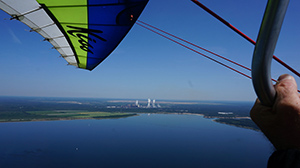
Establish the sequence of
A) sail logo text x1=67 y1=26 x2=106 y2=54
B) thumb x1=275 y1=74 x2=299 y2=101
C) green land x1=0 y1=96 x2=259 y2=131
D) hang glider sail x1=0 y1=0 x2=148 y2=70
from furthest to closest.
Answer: green land x1=0 y1=96 x2=259 y2=131 < sail logo text x1=67 y1=26 x2=106 y2=54 < hang glider sail x1=0 y1=0 x2=148 y2=70 < thumb x1=275 y1=74 x2=299 y2=101

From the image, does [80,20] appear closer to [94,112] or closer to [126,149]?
[126,149]

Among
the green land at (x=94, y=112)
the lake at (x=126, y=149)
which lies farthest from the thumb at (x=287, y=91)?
the green land at (x=94, y=112)

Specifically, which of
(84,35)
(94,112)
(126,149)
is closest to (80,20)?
(84,35)

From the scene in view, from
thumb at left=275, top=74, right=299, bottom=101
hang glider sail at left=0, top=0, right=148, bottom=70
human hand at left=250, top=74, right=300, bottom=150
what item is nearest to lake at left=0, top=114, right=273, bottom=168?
hang glider sail at left=0, top=0, right=148, bottom=70

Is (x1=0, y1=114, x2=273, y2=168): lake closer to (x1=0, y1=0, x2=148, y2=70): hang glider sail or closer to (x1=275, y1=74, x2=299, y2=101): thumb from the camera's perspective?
(x1=0, y1=0, x2=148, y2=70): hang glider sail

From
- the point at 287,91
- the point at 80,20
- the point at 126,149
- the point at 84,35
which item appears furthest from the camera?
the point at 126,149

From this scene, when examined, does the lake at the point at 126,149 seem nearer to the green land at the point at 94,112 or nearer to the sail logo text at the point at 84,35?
the green land at the point at 94,112

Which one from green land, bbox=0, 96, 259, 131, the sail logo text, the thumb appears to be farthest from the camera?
green land, bbox=0, 96, 259, 131
